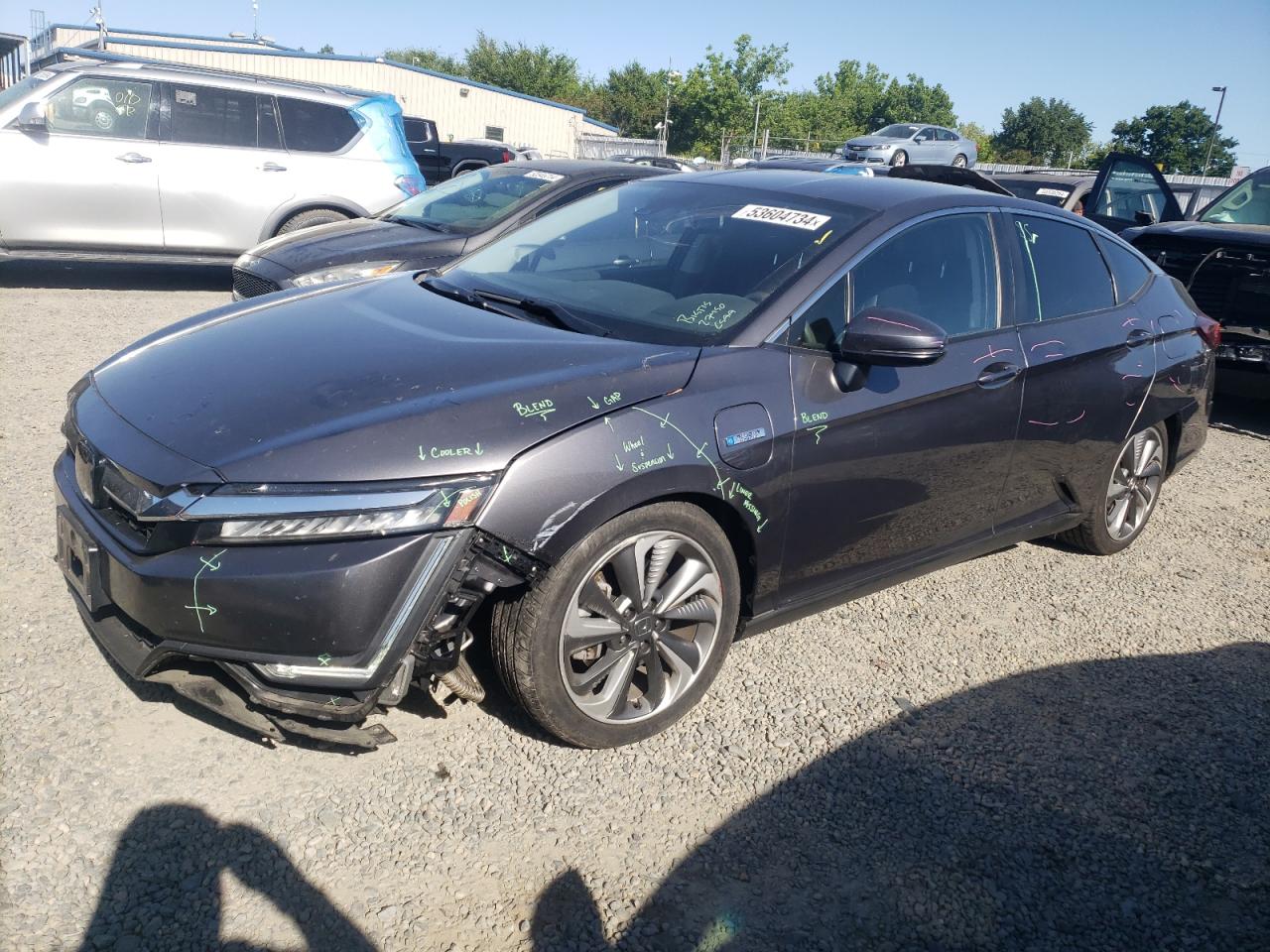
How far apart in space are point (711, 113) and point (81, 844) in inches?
2471

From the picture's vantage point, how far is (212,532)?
2518 mm

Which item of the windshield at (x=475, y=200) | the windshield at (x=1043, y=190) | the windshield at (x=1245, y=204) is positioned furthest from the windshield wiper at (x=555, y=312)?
the windshield at (x=1043, y=190)

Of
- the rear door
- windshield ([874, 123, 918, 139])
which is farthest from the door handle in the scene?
windshield ([874, 123, 918, 139])

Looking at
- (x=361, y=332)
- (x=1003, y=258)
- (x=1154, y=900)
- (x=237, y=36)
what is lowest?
(x=1154, y=900)

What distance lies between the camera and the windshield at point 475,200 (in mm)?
7840

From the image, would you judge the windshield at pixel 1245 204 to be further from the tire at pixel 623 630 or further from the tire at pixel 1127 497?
the tire at pixel 623 630

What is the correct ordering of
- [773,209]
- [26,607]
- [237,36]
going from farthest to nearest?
[237,36]
[773,209]
[26,607]

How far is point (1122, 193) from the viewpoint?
11039 millimetres

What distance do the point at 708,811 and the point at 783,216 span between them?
209 cm

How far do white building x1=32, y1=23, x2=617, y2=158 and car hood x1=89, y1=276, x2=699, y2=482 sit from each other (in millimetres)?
32994

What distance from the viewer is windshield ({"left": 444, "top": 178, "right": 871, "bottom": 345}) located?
3.45 meters

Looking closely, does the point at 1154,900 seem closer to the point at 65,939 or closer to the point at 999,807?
the point at 999,807

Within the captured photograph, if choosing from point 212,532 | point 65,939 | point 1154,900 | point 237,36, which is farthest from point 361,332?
point 237,36

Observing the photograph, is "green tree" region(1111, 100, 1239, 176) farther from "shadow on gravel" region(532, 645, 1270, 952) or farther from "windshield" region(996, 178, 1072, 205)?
"shadow on gravel" region(532, 645, 1270, 952)
